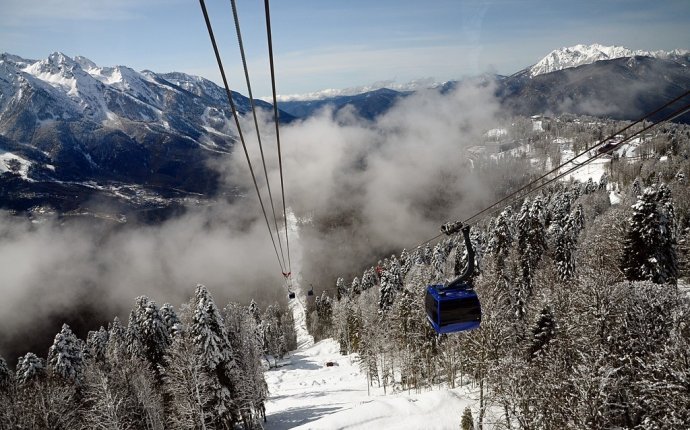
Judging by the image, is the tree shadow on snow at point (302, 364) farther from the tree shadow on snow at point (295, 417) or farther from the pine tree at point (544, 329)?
the pine tree at point (544, 329)

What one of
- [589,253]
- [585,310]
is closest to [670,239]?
[589,253]

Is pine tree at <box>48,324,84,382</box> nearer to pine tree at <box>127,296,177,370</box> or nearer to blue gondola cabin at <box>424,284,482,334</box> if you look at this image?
pine tree at <box>127,296,177,370</box>

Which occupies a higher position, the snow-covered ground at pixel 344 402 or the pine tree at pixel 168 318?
the pine tree at pixel 168 318

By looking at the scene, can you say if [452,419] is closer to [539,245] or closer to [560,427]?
[560,427]

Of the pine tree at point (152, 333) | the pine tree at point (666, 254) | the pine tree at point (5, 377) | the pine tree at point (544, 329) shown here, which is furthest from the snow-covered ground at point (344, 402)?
the pine tree at point (5, 377)

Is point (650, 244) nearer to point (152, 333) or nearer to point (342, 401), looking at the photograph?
point (342, 401)

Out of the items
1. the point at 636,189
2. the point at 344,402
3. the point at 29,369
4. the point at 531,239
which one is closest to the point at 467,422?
the point at 344,402
